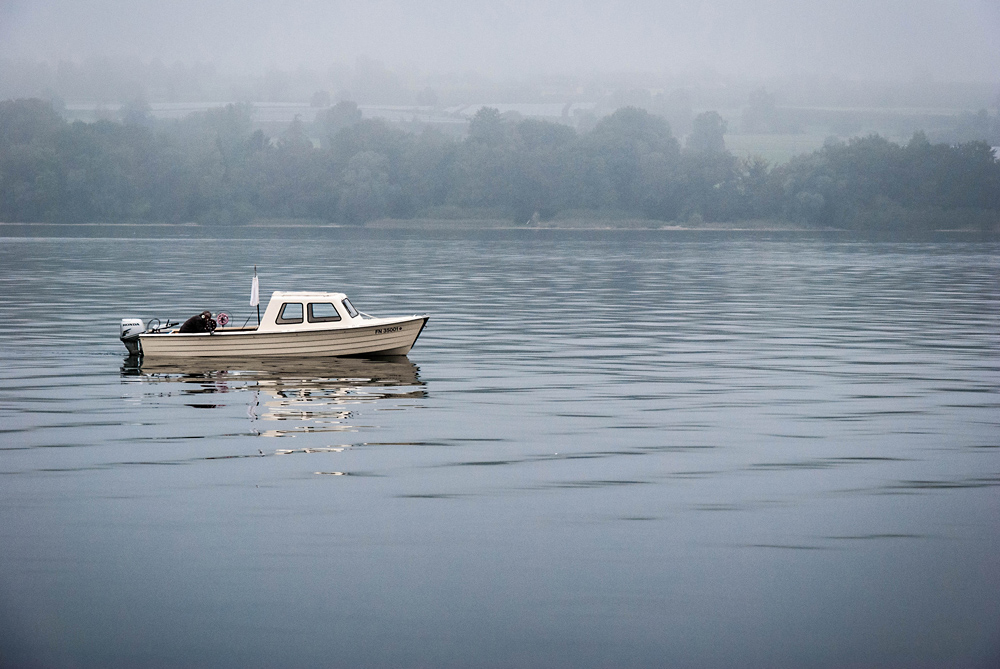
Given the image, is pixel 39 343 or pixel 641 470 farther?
pixel 39 343

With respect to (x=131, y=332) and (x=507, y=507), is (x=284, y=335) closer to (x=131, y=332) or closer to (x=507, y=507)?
(x=131, y=332)

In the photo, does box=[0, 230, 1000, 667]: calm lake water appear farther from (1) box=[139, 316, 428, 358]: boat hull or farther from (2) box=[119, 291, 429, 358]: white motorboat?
(2) box=[119, 291, 429, 358]: white motorboat

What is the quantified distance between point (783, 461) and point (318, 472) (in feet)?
34.1

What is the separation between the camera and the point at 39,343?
5641cm

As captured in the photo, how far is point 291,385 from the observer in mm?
42219

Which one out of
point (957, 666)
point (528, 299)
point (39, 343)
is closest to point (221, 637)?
point (957, 666)

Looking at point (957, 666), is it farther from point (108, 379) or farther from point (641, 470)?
point (108, 379)

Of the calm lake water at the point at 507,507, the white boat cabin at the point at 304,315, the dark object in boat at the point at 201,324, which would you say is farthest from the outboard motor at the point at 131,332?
the white boat cabin at the point at 304,315

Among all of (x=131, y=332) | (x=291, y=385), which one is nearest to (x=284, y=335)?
(x=291, y=385)

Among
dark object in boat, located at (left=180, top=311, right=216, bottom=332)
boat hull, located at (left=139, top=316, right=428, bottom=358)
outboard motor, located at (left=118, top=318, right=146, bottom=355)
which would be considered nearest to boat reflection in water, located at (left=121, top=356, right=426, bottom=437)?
boat hull, located at (left=139, top=316, right=428, bottom=358)

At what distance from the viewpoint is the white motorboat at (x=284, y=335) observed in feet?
153

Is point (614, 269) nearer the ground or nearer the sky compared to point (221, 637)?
nearer the ground

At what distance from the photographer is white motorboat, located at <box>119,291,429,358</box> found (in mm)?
46719

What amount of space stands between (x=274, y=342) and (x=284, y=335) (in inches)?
18.1
